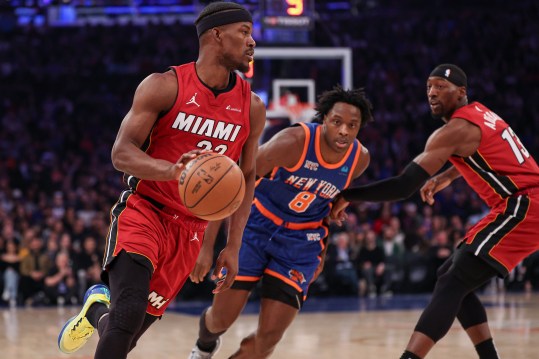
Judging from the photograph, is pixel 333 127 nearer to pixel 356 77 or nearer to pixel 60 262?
pixel 60 262

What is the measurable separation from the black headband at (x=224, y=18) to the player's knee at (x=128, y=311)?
53.3 inches

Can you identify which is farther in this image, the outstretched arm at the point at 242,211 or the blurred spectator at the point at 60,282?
the blurred spectator at the point at 60,282

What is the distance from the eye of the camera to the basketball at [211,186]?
3594 mm

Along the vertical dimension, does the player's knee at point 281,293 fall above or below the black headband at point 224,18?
below

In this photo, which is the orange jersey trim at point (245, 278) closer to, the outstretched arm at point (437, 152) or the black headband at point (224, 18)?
the outstretched arm at point (437, 152)

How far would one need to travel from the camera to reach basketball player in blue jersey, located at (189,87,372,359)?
538 cm

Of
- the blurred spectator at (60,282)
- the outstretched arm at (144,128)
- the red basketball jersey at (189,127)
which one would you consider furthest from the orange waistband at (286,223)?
the blurred spectator at (60,282)

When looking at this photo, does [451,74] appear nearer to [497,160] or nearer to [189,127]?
[497,160]

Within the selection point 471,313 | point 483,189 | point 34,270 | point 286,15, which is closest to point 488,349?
point 471,313

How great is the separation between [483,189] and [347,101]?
104cm

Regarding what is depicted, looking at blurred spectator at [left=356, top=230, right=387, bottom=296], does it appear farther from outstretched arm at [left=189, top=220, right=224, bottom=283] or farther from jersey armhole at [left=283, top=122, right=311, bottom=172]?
outstretched arm at [left=189, top=220, right=224, bottom=283]

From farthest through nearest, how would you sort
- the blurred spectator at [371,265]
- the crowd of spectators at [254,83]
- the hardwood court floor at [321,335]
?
the blurred spectator at [371,265]
the crowd of spectators at [254,83]
the hardwood court floor at [321,335]

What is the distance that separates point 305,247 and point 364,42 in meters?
16.7

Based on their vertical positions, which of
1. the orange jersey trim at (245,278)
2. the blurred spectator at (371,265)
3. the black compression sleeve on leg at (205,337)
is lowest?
the blurred spectator at (371,265)
